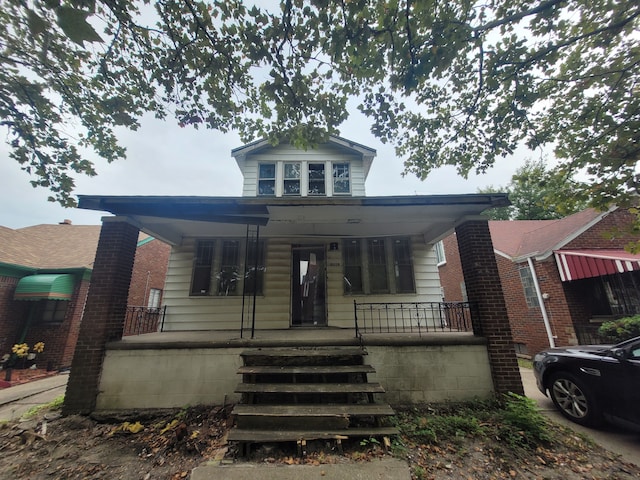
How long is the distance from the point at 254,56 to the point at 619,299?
11.7 m

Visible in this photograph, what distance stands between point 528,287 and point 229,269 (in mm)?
10570

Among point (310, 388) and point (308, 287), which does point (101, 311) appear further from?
point (308, 287)

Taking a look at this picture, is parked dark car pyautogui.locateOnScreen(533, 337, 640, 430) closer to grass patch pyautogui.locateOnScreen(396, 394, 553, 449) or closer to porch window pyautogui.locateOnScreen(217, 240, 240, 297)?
grass patch pyautogui.locateOnScreen(396, 394, 553, 449)

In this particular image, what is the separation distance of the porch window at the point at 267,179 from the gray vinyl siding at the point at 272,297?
1.90 metres

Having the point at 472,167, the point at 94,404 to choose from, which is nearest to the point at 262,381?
the point at 94,404

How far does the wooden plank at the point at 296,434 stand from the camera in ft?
9.41

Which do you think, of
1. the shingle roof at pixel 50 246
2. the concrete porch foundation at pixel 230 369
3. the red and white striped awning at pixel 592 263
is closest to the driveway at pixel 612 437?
the concrete porch foundation at pixel 230 369

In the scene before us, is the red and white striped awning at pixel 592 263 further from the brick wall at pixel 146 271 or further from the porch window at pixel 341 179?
the brick wall at pixel 146 271

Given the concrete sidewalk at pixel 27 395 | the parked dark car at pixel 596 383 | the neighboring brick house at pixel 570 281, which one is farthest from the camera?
the neighboring brick house at pixel 570 281

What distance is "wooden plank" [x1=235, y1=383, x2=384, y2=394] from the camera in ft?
11.4

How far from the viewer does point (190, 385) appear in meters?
4.25

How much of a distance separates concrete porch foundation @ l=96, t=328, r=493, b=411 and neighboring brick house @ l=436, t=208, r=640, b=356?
20.0 feet

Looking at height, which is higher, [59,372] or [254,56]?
[254,56]

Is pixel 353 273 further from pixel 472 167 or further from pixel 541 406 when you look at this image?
pixel 541 406
